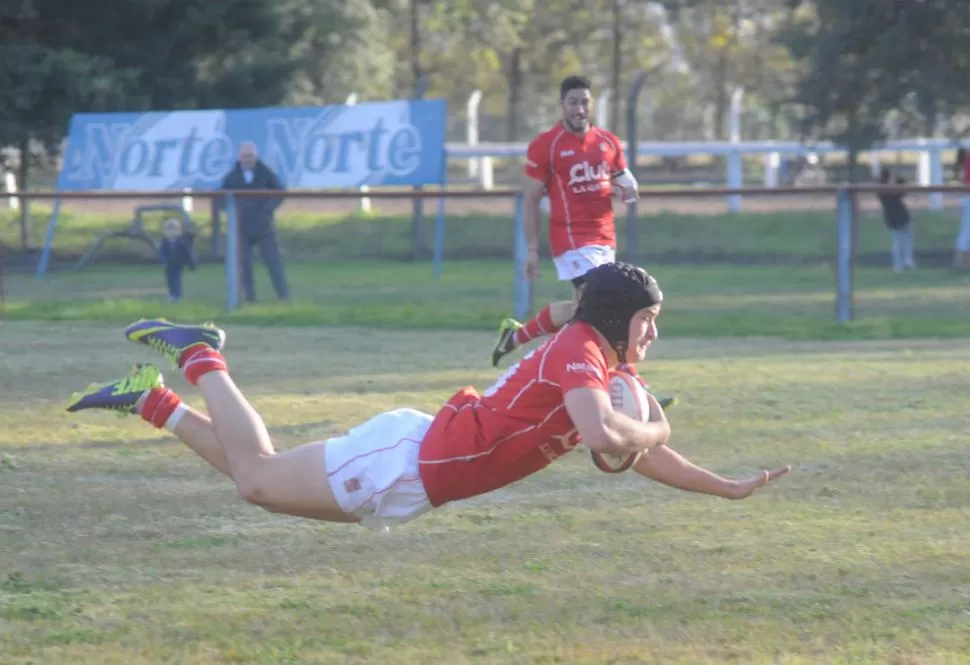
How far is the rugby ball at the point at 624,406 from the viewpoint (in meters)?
5.11

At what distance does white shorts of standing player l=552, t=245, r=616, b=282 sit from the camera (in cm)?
1123

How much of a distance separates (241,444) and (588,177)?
239 inches

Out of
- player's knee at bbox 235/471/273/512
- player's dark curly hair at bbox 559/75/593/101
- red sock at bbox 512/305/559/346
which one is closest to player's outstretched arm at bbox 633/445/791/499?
player's knee at bbox 235/471/273/512

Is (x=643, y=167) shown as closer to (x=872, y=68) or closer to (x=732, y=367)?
(x=872, y=68)

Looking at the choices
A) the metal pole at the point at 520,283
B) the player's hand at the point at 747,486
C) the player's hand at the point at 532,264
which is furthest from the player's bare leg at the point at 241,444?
the metal pole at the point at 520,283

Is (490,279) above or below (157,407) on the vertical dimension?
below

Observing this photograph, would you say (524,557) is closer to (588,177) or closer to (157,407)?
(157,407)

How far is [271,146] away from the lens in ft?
78.1

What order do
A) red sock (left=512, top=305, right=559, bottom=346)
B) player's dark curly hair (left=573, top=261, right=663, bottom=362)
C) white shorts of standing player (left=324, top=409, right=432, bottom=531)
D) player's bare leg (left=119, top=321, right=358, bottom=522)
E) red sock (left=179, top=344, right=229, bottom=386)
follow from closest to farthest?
player's dark curly hair (left=573, top=261, right=663, bottom=362), white shorts of standing player (left=324, top=409, right=432, bottom=531), player's bare leg (left=119, top=321, right=358, bottom=522), red sock (left=179, top=344, right=229, bottom=386), red sock (left=512, top=305, right=559, bottom=346)

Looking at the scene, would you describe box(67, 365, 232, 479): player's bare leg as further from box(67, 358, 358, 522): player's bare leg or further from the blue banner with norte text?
the blue banner with norte text

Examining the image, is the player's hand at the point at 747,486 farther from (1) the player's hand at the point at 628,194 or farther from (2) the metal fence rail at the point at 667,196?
(2) the metal fence rail at the point at 667,196

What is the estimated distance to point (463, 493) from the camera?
5195mm

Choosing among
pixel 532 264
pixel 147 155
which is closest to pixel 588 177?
pixel 532 264

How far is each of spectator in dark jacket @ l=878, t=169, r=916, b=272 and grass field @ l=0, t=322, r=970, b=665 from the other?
12823mm
